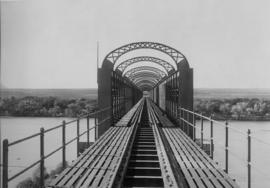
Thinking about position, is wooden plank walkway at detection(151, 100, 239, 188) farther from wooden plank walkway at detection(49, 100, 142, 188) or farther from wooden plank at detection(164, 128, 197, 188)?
wooden plank walkway at detection(49, 100, 142, 188)

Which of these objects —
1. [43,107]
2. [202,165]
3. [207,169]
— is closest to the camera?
[207,169]

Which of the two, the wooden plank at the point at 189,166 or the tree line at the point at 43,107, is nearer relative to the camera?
the wooden plank at the point at 189,166

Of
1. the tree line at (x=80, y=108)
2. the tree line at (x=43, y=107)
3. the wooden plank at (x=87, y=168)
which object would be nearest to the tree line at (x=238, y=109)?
the tree line at (x=80, y=108)

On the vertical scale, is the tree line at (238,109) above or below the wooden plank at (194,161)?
below

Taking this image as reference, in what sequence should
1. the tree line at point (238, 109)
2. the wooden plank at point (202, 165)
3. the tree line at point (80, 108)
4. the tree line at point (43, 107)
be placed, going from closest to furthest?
the wooden plank at point (202, 165)
the tree line at point (238, 109)
the tree line at point (80, 108)
the tree line at point (43, 107)

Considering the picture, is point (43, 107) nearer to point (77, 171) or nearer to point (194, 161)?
point (194, 161)

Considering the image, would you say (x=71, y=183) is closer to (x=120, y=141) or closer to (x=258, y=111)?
(x=120, y=141)

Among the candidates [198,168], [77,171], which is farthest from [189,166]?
[77,171]

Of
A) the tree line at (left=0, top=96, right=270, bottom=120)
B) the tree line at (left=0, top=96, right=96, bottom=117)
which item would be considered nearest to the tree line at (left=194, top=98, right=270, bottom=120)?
the tree line at (left=0, top=96, right=270, bottom=120)

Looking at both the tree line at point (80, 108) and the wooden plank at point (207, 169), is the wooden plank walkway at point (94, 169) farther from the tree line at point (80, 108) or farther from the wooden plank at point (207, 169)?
the tree line at point (80, 108)
